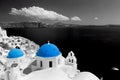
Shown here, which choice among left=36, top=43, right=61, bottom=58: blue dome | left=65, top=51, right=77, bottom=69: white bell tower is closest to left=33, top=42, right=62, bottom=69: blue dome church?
left=36, top=43, right=61, bottom=58: blue dome

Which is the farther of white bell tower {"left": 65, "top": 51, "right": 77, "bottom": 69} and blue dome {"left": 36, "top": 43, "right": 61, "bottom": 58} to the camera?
white bell tower {"left": 65, "top": 51, "right": 77, "bottom": 69}

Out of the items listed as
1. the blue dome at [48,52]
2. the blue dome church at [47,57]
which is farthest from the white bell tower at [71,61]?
the blue dome at [48,52]

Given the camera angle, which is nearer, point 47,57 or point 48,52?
point 47,57

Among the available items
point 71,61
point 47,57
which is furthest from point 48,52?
point 71,61

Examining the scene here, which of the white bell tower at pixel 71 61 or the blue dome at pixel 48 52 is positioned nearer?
the blue dome at pixel 48 52

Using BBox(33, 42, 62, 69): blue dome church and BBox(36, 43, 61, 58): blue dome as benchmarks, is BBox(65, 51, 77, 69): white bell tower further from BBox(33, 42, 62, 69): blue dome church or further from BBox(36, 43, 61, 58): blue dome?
BBox(36, 43, 61, 58): blue dome

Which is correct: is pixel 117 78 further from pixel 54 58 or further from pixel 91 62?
pixel 54 58

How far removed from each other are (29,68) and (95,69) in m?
31.5

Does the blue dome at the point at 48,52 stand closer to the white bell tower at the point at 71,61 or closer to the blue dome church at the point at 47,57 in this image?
the blue dome church at the point at 47,57

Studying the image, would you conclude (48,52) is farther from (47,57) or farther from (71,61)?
(71,61)

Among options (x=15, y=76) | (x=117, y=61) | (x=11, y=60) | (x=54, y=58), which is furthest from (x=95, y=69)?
(x=15, y=76)

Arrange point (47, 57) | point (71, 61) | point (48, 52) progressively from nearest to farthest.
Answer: point (47, 57) → point (48, 52) → point (71, 61)

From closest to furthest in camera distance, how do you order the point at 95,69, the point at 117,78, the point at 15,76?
the point at 15,76
the point at 117,78
the point at 95,69

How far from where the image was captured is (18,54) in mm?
29234
